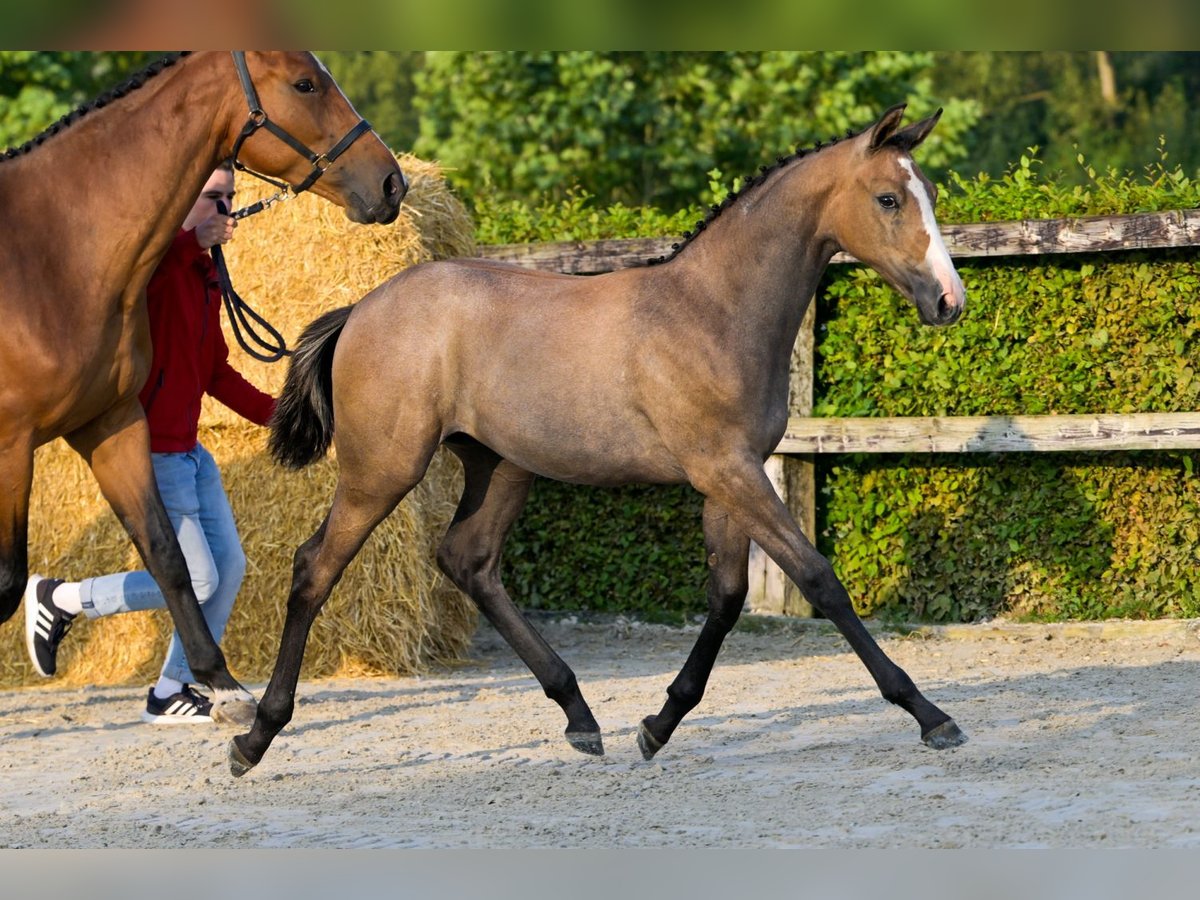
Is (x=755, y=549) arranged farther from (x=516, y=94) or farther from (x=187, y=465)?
(x=516, y=94)

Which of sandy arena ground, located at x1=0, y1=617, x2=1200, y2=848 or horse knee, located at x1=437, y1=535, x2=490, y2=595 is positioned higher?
horse knee, located at x1=437, y1=535, x2=490, y2=595

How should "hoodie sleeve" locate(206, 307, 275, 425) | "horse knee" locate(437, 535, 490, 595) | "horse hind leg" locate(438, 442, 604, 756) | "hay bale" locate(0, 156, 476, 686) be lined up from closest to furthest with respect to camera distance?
"horse hind leg" locate(438, 442, 604, 756) < "horse knee" locate(437, 535, 490, 595) < "hoodie sleeve" locate(206, 307, 275, 425) < "hay bale" locate(0, 156, 476, 686)

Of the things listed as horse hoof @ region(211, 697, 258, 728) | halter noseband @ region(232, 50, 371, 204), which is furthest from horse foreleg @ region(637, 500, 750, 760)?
halter noseband @ region(232, 50, 371, 204)

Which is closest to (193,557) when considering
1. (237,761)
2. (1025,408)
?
(237,761)

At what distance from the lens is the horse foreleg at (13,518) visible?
452 centimetres

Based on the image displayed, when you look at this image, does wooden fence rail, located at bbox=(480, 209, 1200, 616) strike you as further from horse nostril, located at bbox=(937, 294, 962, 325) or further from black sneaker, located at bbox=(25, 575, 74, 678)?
black sneaker, located at bbox=(25, 575, 74, 678)

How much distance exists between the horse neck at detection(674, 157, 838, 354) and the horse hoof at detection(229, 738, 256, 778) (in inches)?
78.4

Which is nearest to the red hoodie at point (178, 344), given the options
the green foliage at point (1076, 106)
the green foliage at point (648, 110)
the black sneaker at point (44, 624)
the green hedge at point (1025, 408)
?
the black sneaker at point (44, 624)

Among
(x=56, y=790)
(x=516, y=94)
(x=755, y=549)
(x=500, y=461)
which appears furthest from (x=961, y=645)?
(x=516, y=94)

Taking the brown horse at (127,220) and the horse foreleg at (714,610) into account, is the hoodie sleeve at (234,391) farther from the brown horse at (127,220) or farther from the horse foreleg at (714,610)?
the horse foreleg at (714,610)

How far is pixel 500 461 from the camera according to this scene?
487cm

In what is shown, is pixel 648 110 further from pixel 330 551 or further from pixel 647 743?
pixel 647 743

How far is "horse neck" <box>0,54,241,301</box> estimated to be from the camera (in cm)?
445

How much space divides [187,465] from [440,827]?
216cm
